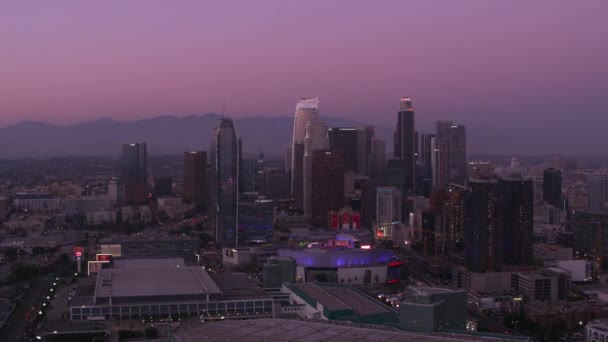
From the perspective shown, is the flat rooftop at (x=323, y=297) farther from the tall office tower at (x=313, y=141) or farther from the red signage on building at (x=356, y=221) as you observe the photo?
the tall office tower at (x=313, y=141)

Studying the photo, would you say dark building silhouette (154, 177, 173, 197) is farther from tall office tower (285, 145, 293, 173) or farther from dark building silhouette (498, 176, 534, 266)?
dark building silhouette (498, 176, 534, 266)

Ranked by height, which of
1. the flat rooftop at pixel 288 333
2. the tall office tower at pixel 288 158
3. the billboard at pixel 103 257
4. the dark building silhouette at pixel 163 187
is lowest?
the billboard at pixel 103 257

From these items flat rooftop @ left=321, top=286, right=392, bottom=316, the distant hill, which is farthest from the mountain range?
flat rooftop @ left=321, top=286, right=392, bottom=316

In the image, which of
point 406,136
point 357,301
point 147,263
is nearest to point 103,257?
point 147,263

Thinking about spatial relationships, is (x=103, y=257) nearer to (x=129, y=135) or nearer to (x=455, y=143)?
(x=455, y=143)

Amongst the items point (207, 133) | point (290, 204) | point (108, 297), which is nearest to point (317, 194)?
point (290, 204)

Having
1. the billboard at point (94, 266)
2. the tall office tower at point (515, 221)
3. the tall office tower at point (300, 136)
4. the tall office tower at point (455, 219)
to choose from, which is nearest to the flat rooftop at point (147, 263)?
the billboard at point (94, 266)

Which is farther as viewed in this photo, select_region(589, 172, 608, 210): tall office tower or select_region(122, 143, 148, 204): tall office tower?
select_region(122, 143, 148, 204): tall office tower
